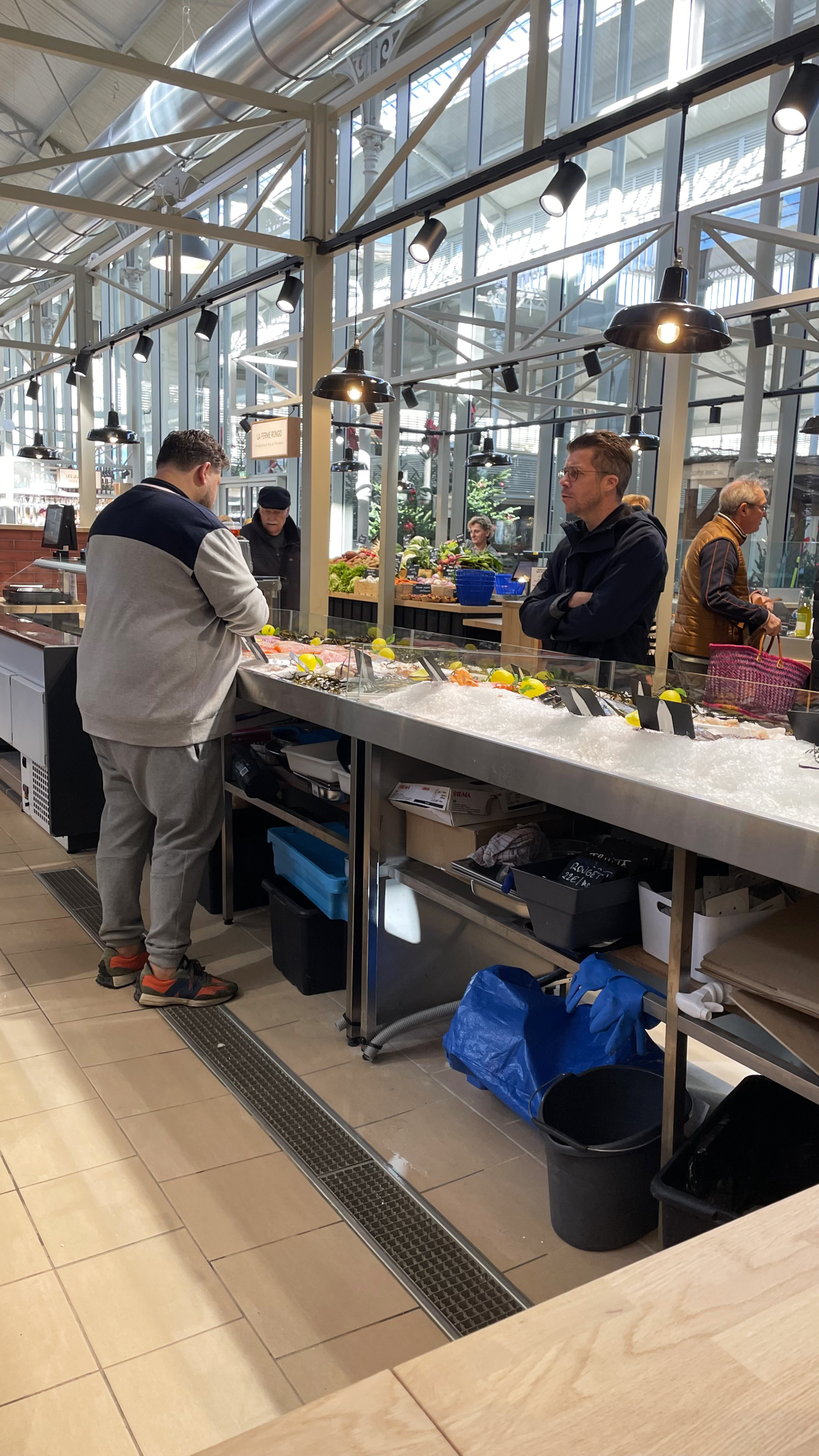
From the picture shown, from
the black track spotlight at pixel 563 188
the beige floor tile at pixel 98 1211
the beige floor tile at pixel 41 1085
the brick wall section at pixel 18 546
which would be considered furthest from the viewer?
the brick wall section at pixel 18 546

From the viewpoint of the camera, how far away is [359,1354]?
6.22ft

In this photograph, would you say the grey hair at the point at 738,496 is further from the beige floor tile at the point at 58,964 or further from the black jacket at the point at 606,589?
the beige floor tile at the point at 58,964

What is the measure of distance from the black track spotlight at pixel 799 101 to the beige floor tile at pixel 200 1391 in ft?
14.8

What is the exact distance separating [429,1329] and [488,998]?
877 millimetres

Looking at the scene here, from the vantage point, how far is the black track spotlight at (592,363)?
9.11m

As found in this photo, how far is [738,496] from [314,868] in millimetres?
2837

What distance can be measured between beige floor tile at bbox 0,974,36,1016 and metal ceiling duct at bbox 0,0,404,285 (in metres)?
3.95

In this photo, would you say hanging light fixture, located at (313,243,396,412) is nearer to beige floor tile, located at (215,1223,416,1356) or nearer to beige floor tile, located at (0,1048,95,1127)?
beige floor tile, located at (0,1048,95,1127)

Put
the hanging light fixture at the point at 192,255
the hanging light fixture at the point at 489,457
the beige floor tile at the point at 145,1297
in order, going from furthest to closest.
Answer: the hanging light fixture at the point at 489,457
the hanging light fixture at the point at 192,255
the beige floor tile at the point at 145,1297

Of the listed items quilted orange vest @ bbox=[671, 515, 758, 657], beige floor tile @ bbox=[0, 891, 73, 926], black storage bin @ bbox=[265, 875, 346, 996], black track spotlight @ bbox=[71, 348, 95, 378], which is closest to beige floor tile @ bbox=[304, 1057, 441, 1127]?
black storage bin @ bbox=[265, 875, 346, 996]

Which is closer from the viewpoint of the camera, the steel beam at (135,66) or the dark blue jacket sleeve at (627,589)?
the dark blue jacket sleeve at (627,589)

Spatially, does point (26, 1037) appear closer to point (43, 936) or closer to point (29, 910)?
point (43, 936)

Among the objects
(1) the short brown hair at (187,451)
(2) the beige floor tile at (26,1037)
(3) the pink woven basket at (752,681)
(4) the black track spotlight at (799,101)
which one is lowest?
(2) the beige floor tile at (26,1037)

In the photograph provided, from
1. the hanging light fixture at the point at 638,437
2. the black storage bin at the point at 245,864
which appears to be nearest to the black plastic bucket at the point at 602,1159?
the black storage bin at the point at 245,864
